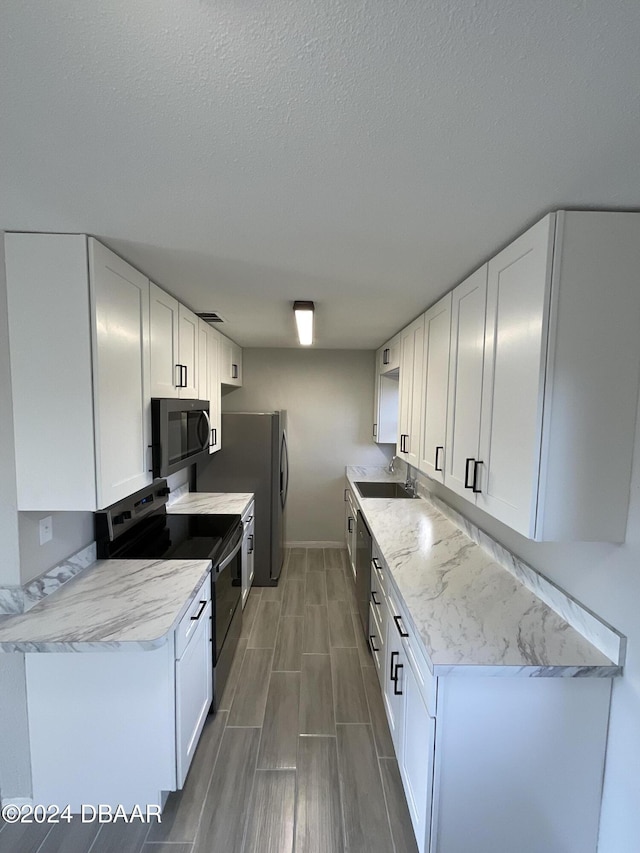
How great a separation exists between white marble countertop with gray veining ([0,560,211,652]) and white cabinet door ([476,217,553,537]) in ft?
4.50

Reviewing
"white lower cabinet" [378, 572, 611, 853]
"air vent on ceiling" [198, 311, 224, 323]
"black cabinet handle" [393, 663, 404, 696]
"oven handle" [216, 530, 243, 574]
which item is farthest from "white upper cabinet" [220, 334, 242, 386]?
"white lower cabinet" [378, 572, 611, 853]

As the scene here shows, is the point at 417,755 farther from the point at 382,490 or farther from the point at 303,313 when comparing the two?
the point at 382,490

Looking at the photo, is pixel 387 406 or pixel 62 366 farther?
pixel 387 406

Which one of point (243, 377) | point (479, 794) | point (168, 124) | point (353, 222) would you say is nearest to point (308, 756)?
point (479, 794)

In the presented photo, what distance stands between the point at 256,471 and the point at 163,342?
1.84 metres

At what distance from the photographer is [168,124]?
802 mm

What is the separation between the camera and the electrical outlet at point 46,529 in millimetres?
1609

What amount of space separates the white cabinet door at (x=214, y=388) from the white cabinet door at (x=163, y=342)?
0.80 m

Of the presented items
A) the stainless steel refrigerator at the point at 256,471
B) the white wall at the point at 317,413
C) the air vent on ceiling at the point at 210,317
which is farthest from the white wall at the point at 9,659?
the white wall at the point at 317,413

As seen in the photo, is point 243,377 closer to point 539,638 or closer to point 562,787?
point 539,638

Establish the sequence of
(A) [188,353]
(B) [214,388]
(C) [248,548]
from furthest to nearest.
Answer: (C) [248,548]
(B) [214,388]
(A) [188,353]

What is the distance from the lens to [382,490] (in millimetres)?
3793

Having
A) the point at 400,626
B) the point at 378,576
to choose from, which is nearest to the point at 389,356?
the point at 378,576

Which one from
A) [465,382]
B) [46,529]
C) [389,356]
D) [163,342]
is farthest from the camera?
[389,356]
